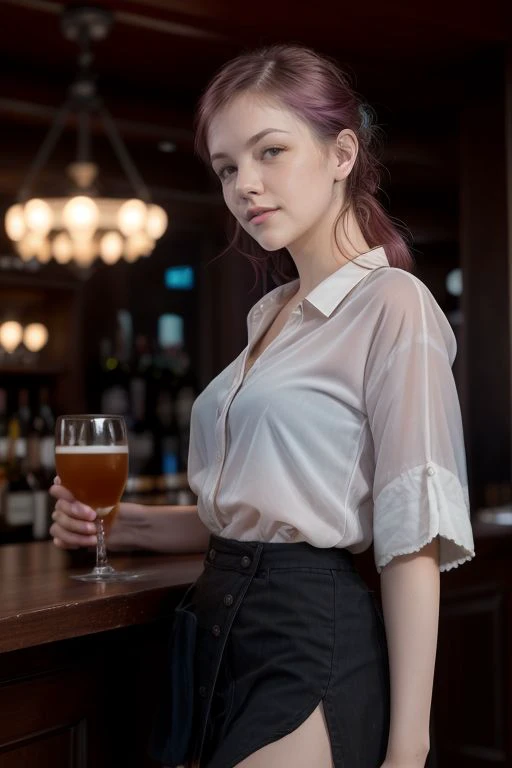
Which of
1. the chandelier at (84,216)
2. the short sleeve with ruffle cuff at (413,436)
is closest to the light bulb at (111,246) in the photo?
the chandelier at (84,216)

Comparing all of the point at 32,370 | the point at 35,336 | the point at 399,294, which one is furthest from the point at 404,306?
the point at 35,336

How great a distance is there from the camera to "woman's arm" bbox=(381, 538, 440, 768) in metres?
1.16

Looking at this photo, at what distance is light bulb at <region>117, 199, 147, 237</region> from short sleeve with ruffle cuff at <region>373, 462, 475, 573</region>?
283 cm

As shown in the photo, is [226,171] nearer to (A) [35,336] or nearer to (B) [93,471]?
(B) [93,471]

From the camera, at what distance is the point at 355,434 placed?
48.9 inches

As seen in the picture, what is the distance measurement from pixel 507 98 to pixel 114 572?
3.41m

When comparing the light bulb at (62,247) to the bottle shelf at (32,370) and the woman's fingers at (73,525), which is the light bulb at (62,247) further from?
the woman's fingers at (73,525)

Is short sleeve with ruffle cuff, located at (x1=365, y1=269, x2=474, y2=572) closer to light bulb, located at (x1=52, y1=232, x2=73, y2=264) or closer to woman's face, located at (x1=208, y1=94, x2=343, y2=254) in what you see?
woman's face, located at (x1=208, y1=94, x2=343, y2=254)

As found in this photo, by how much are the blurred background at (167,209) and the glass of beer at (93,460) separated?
158cm

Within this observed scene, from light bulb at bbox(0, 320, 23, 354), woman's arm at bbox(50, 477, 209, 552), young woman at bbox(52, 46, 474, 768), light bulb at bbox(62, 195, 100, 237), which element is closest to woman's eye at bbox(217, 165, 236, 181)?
young woman at bbox(52, 46, 474, 768)

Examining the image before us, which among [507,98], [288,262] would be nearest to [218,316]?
[507,98]

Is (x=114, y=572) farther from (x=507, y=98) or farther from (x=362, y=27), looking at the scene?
(x=507, y=98)

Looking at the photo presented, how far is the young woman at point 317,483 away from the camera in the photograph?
1.17 metres

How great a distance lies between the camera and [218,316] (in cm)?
531
